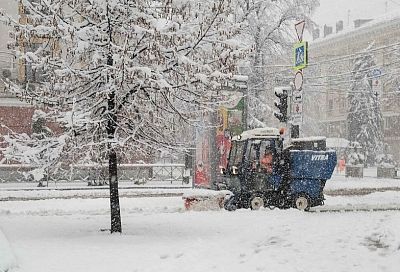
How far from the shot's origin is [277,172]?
48.2ft

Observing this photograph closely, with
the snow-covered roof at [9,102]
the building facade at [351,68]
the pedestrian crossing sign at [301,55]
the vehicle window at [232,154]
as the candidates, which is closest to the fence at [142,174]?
the snow-covered roof at [9,102]

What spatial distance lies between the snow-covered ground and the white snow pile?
0.07 ft

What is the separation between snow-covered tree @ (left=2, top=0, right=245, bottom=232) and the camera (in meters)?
9.23

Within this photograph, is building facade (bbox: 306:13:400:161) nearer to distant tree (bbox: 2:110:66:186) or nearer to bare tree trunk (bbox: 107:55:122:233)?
bare tree trunk (bbox: 107:55:122:233)

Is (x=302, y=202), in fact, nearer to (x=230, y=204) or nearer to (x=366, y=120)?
(x=230, y=204)

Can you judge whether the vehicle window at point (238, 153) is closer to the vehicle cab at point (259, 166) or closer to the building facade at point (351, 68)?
the vehicle cab at point (259, 166)

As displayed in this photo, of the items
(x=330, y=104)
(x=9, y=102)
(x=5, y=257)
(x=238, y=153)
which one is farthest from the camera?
(x=330, y=104)

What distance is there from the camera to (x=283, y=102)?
15.4 m

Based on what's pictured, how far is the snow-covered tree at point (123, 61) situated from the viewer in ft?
30.3

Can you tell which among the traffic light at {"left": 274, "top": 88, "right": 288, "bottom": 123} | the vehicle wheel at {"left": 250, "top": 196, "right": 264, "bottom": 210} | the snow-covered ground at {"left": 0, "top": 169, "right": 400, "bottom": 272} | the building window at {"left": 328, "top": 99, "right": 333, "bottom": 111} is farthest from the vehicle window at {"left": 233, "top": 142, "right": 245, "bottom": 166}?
the building window at {"left": 328, "top": 99, "right": 333, "bottom": 111}

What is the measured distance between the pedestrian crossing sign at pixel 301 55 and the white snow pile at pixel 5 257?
9264 millimetres

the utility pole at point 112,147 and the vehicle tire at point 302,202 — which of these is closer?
the utility pole at point 112,147

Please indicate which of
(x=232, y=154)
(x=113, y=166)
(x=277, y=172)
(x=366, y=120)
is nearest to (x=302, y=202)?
(x=277, y=172)

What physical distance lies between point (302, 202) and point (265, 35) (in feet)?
46.7
